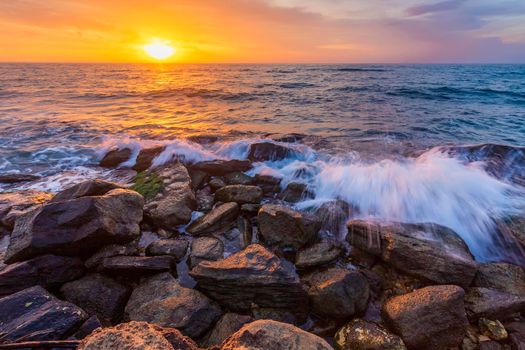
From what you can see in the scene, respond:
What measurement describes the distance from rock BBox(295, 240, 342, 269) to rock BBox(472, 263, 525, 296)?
1.68 metres

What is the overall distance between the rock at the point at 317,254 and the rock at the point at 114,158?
639cm

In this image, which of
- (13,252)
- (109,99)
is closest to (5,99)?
(109,99)

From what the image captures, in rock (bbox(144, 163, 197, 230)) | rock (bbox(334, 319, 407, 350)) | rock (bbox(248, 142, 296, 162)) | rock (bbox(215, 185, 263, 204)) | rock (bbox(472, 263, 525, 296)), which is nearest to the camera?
rock (bbox(334, 319, 407, 350))

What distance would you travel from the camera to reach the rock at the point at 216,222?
4.60 meters

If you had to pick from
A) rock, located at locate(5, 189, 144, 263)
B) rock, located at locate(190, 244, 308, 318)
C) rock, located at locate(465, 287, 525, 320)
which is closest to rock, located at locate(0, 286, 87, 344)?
rock, located at locate(5, 189, 144, 263)

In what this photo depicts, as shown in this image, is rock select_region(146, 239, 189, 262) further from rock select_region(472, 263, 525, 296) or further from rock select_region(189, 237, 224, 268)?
rock select_region(472, 263, 525, 296)

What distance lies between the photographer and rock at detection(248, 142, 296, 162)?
335 inches

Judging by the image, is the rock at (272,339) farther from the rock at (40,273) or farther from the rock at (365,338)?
the rock at (40,273)

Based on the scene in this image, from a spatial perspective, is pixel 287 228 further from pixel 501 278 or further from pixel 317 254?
pixel 501 278

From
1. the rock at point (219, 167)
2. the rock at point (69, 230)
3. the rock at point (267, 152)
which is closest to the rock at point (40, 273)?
the rock at point (69, 230)

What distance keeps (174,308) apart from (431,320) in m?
2.54

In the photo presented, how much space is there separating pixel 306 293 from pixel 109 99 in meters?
23.5

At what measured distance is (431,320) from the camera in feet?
9.23

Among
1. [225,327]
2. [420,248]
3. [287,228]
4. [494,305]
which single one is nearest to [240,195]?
[287,228]
